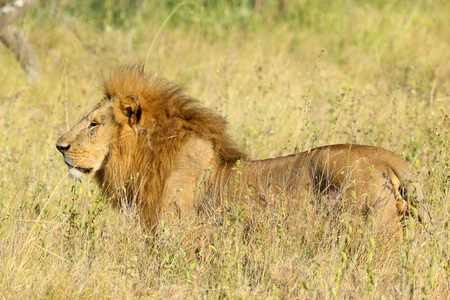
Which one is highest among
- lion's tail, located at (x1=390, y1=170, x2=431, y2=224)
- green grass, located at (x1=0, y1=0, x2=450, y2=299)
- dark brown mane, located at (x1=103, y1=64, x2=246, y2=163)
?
dark brown mane, located at (x1=103, y1=64, x2=246, y2=163)

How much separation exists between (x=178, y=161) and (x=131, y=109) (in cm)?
53

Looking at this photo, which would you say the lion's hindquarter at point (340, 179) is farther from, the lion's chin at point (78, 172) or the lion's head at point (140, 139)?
the lion's chin at point (78, 172)

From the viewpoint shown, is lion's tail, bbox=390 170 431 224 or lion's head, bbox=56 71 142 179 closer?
lion's tail, bbox=390 170 431 224

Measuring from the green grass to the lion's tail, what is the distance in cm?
11

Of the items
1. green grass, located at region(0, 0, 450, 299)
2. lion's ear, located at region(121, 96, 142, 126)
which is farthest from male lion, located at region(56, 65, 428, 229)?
green grass, located at region(0, 0, 450, 299)

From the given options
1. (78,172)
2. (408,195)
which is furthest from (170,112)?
(408,195)

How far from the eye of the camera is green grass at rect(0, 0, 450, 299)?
3.03 meters

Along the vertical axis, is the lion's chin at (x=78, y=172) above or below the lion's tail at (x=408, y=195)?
below

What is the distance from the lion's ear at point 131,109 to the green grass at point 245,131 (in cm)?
59

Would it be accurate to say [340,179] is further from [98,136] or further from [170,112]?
[98,136]

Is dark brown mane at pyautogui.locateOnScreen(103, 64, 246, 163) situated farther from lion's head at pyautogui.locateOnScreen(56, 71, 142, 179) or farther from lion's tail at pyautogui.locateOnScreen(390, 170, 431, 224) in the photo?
lion's tail at pyautogui.locateOnScreen(390, 170, 431, 224)

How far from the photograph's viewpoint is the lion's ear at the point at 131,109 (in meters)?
3.95

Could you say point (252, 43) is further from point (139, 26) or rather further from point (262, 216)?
point (262, 216)

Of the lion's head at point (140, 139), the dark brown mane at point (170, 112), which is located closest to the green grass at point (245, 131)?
the lion's head at point (140, 139)
